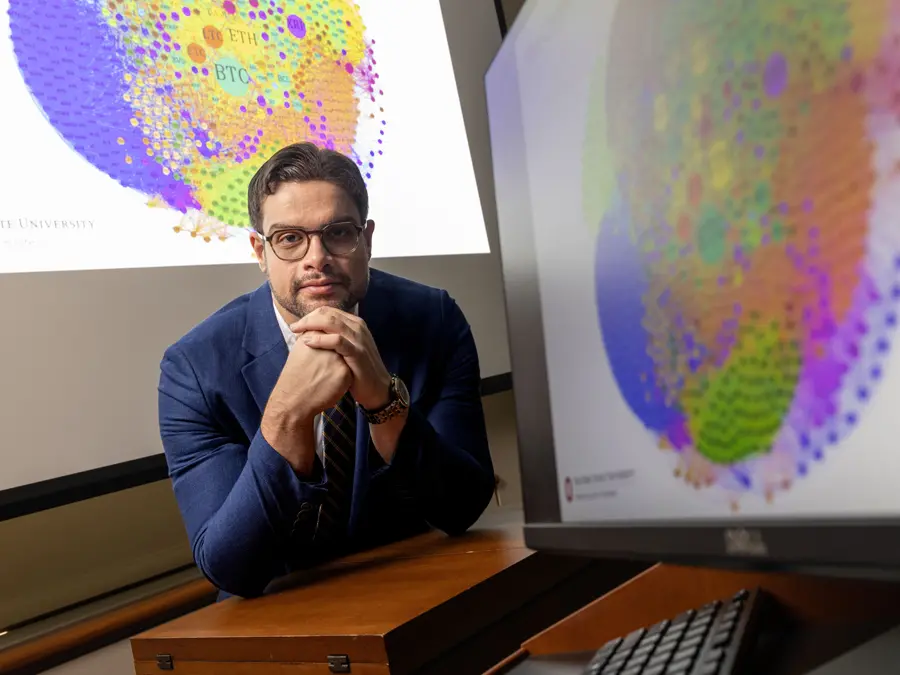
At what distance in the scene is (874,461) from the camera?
0.89 feet

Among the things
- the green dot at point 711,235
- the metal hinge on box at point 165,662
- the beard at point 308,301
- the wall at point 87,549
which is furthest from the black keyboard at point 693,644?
the wall at point 87,549

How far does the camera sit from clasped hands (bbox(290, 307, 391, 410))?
984 mm

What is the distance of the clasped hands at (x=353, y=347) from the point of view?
3.23ft

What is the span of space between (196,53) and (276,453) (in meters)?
0.89

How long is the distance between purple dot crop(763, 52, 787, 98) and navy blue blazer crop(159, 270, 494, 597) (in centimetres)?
75

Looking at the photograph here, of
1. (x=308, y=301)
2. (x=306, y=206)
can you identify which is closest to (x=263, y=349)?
(x=308, y=301)

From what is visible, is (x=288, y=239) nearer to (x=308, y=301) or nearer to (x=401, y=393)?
(x=308, y=301)

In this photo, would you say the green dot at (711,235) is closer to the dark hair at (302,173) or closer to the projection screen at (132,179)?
the projection screen at (132,179)

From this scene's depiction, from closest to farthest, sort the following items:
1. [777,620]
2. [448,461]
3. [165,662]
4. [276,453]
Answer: [777,620], [165,662], [276,453], [448,461]

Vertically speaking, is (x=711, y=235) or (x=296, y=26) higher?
(x=296, y=26)

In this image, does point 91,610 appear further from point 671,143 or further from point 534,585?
point 671,143

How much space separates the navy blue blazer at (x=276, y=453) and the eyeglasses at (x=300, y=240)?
0.10 meters

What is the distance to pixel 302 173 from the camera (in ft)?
3.86

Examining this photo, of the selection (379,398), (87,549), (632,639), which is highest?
(379,398)
